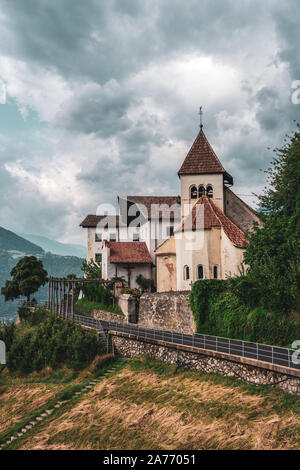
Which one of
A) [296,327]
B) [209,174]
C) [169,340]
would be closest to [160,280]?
[209,174]

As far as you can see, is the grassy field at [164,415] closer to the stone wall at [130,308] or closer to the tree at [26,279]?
the stone wall at [130,308]

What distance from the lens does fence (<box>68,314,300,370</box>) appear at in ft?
59.8

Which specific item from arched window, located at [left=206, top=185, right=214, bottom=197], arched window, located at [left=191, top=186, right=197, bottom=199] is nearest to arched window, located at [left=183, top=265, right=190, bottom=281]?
arched window, located at [left=191, top=186, right=197, bottom=199]

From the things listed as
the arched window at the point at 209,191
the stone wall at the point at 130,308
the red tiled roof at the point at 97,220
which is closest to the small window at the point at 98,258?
the red tiled roof at the point at 97,220

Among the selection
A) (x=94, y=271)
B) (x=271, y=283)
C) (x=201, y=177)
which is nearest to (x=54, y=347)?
(x=271, y=283)

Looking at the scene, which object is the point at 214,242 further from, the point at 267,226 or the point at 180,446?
the point at 180,446

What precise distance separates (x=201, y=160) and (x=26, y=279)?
28132 mm

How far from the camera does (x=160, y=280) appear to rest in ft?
133

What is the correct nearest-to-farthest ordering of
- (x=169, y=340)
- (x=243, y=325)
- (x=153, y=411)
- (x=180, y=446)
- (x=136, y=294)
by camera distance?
(x=180, y=446)
(x=153, y=411)
(x=243, y=325)
(x=169, y=340)
(x=136, y=294)

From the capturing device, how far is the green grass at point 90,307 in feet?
126

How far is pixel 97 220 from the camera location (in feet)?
208

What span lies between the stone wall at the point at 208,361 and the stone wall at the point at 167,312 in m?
3.96

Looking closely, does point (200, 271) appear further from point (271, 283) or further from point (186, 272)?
point (271, 283)
